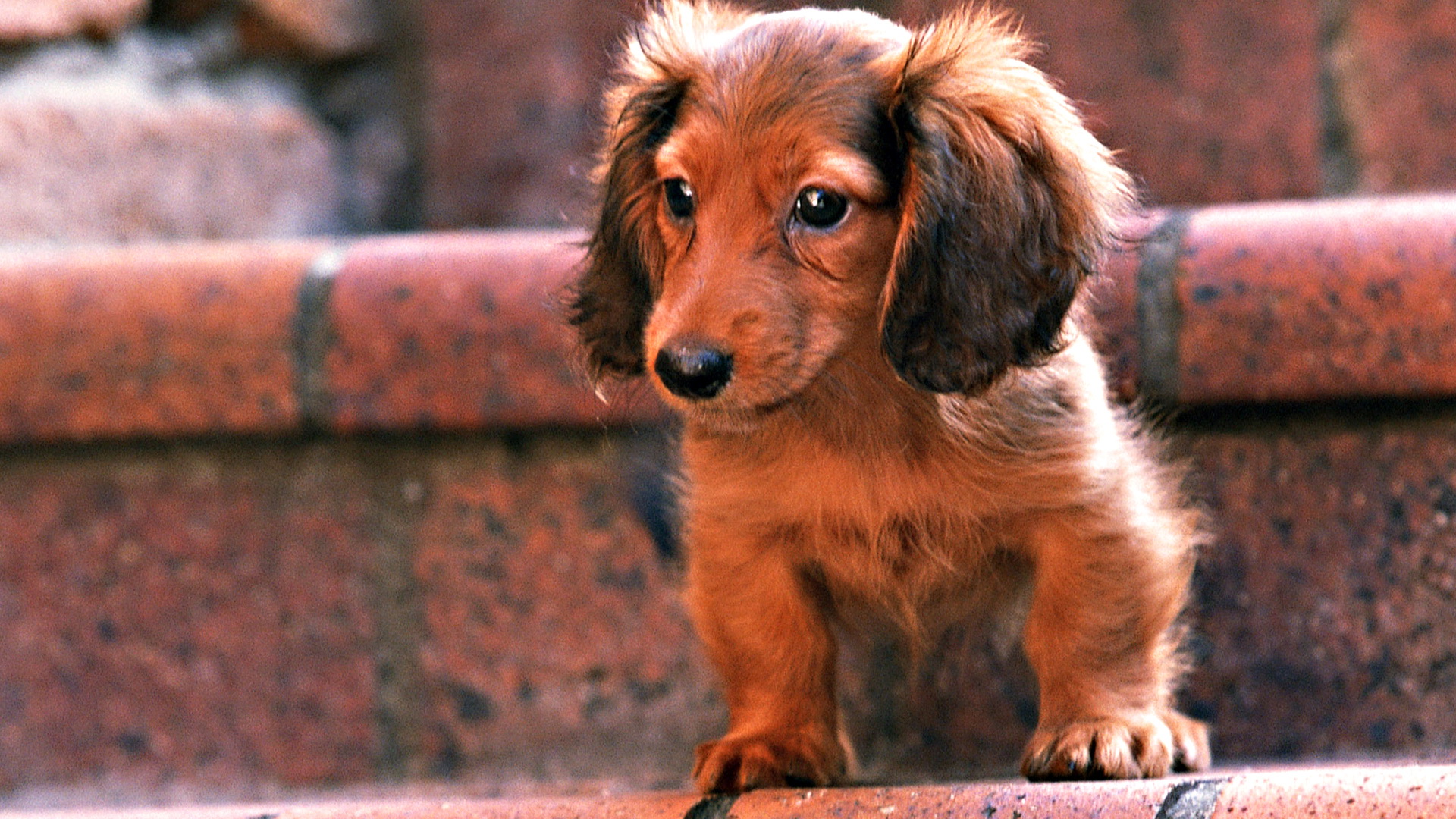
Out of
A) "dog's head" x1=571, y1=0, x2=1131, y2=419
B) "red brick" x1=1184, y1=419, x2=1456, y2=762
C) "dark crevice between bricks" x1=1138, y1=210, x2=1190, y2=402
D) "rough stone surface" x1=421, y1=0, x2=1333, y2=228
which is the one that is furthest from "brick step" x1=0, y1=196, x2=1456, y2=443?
"rough stone surface" x1=421, y1=0, x2=1333, y2=228

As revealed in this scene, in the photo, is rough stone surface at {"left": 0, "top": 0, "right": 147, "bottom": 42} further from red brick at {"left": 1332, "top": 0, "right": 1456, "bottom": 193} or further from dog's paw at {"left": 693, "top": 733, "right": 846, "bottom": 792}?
red brick at {"left": 1332, "top": 0, "right": 1456, "bottom": 193}

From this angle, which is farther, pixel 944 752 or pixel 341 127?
pixel 341 127

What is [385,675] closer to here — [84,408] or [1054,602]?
[84,408]

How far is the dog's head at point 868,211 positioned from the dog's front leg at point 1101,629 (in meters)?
0.25

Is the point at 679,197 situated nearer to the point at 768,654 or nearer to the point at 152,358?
the point at 768,654

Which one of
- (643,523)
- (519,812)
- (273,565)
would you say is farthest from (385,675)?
(519,812)

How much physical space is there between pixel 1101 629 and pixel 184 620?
1211 mm

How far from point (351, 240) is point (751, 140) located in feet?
2.95

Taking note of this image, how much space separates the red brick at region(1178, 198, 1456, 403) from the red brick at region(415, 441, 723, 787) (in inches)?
29.0

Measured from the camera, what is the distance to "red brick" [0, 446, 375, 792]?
2068mm

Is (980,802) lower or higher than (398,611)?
higher

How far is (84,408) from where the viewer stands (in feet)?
6.72

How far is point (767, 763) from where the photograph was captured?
1.59 meters

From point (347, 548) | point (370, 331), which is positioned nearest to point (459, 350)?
point (370, 331)
